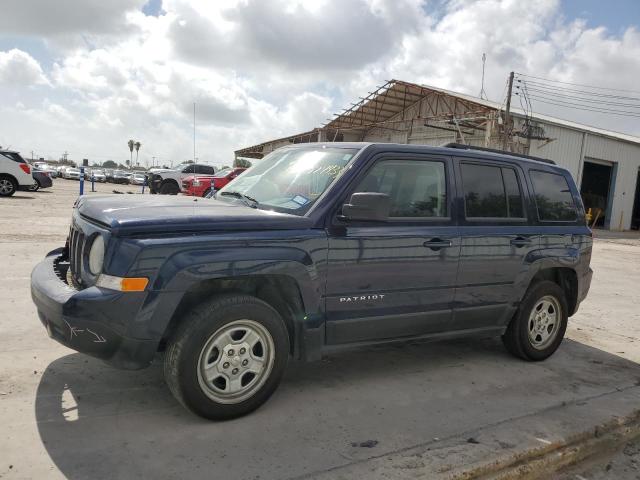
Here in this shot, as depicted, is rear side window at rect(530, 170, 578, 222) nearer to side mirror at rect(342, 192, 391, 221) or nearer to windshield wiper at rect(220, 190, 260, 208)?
side mirror at rect(342, 192, 391, 221)

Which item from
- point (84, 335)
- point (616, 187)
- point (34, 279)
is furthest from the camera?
point (616, 187)

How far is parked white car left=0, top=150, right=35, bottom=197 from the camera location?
1820cm

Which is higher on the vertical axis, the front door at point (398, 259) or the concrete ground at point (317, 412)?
the front door at point (398, 259)

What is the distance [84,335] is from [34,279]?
85cm

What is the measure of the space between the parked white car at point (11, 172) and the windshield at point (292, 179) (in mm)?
16834

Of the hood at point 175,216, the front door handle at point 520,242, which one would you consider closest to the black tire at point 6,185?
the hood at point 175,216

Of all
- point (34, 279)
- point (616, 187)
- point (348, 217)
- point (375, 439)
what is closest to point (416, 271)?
point (348, 217)

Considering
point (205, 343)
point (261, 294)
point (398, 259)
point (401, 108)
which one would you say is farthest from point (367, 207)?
point (401, 108)

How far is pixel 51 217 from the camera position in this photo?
1329cm

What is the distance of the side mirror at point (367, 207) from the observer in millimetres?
3539

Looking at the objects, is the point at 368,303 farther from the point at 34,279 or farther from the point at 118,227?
the point at 34,279

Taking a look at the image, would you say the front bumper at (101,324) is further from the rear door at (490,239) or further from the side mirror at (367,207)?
the rear door at (490,239)

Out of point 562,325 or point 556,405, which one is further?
point 562,325

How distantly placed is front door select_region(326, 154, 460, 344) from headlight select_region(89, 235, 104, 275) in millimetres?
1412
